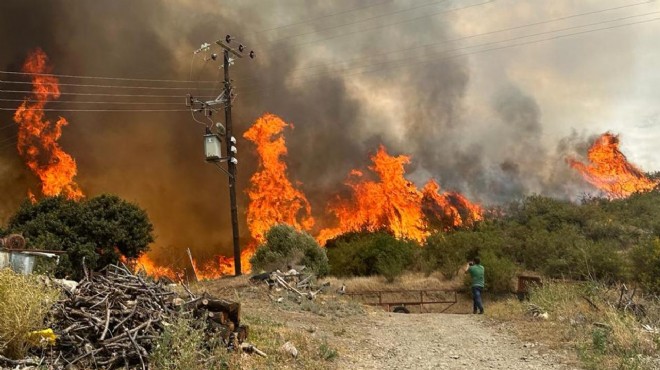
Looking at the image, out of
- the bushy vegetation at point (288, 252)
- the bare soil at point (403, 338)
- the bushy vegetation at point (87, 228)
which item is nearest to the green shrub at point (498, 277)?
the bushy vegetation at point (288, 252)

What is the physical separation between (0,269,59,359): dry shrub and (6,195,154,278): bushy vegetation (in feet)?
62.3

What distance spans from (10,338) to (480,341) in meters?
9.96

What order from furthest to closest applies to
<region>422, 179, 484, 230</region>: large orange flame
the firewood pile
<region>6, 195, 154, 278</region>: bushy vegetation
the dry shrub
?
<region>422, 179, 484, 230</region>: large orange flame → <region>6, 195, 154, 278</region>: bushy vegetation → the firewood pile → the dry shrub

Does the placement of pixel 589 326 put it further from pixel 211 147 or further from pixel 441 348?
pixel 211 147

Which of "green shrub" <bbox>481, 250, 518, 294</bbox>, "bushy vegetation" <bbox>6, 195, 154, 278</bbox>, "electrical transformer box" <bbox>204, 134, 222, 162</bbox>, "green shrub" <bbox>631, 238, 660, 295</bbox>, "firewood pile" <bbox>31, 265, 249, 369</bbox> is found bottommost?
"green shrub" <bbox>481, 250, 518, 294</bbox>

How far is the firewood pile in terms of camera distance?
6590 millimetres

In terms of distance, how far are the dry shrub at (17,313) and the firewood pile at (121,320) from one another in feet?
1.31

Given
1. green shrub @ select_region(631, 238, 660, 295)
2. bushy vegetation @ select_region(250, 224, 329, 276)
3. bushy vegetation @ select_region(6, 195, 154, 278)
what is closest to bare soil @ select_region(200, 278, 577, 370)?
bushy vegetation @ select_region(250, 224, 329, 276)

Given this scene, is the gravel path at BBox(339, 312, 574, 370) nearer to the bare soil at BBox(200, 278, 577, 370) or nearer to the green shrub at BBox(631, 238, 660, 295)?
the bare soil at BBox(200, 278, 577, 370)

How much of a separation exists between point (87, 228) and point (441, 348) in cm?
2200

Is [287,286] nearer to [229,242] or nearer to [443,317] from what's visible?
[443,317]

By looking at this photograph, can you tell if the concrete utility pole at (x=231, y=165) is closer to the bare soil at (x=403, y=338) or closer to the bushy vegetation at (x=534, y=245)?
the bare soil at (x=403, y=338)

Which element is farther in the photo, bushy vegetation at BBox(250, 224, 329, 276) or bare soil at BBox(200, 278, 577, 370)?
bushy vegetation at BBox(250, 224, 329, 276)

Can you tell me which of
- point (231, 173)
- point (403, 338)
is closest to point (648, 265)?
point (403, 338)
